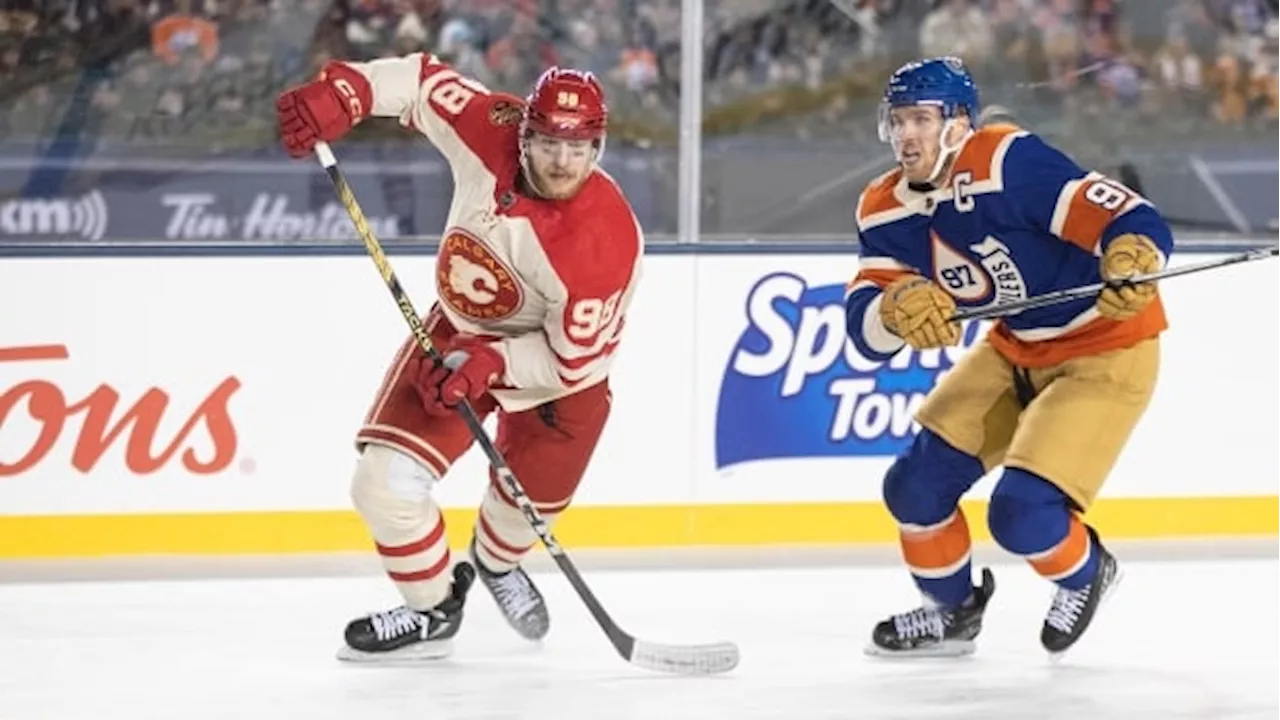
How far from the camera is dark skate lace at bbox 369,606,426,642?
4.36m

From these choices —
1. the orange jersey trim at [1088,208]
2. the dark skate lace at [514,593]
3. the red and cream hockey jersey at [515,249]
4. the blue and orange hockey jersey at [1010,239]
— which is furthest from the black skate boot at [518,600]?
the orange jersey trim at [1088,208]

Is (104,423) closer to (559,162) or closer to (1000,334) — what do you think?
(559,162)

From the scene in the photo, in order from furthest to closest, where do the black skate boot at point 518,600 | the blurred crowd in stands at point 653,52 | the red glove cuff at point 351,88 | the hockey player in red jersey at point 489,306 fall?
the blurred crowd in stands at point 653,52 < the black skate boot at point 518,600 < the red glove cuff at point 351,88 < the hockey player in red jersey at point 489,306

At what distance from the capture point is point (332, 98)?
14.0ft

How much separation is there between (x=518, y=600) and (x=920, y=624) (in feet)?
2.19

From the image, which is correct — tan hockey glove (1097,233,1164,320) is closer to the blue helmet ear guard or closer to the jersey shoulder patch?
the blue helmet ear guard

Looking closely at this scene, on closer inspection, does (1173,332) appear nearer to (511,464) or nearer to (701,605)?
(701,605)

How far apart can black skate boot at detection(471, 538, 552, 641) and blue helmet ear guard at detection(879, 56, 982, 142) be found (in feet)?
3.34

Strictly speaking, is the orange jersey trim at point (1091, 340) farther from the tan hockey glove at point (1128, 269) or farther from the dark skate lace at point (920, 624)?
the dark skate lace at point (920, 624)

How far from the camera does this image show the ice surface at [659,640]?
399cm

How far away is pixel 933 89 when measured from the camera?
4121 mm

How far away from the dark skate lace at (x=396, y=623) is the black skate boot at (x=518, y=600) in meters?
0.23

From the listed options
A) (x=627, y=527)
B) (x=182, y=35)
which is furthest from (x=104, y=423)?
(x=627, y=527)

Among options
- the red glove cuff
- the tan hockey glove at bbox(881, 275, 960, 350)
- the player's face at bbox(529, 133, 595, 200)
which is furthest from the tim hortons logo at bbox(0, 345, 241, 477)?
the tan hockey glove at bbox(881, 275, 960, 350)
